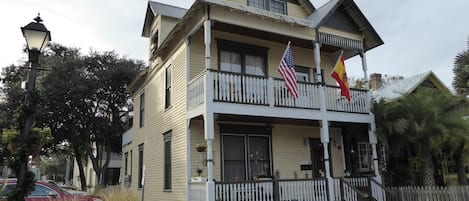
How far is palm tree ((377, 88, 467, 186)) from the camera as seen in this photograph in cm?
1262

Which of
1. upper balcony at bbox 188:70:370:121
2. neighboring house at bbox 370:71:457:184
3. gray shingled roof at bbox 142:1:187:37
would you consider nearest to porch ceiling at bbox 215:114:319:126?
upper balcony at bbox 188:70:370:121

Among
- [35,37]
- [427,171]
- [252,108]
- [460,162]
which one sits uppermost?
[35,37]

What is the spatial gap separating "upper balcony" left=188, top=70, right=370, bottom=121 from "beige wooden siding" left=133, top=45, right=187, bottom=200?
125cm

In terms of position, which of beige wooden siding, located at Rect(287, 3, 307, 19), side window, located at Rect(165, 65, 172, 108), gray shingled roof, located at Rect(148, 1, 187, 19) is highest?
gray shingled roof, located at Rect(148, 1, 187, 19)

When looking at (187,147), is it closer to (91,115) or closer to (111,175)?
(91,115)

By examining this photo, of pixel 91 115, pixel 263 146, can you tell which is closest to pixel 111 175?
pixel 91 115

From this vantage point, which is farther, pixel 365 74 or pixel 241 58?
pixel 365 74

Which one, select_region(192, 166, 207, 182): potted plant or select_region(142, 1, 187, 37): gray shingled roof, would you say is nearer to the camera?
select_region(192, 166, 207, 182): potted plant

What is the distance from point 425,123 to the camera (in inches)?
500

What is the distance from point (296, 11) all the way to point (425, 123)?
694 centimetres

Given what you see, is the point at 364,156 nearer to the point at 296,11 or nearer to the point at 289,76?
the point at 289,76

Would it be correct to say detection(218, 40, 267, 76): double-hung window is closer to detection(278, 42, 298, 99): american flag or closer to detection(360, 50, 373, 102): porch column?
detection(278, 42, 298, 99): american flag

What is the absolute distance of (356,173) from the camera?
594 inches

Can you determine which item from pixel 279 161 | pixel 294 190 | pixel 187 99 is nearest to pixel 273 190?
pixel 294 190
